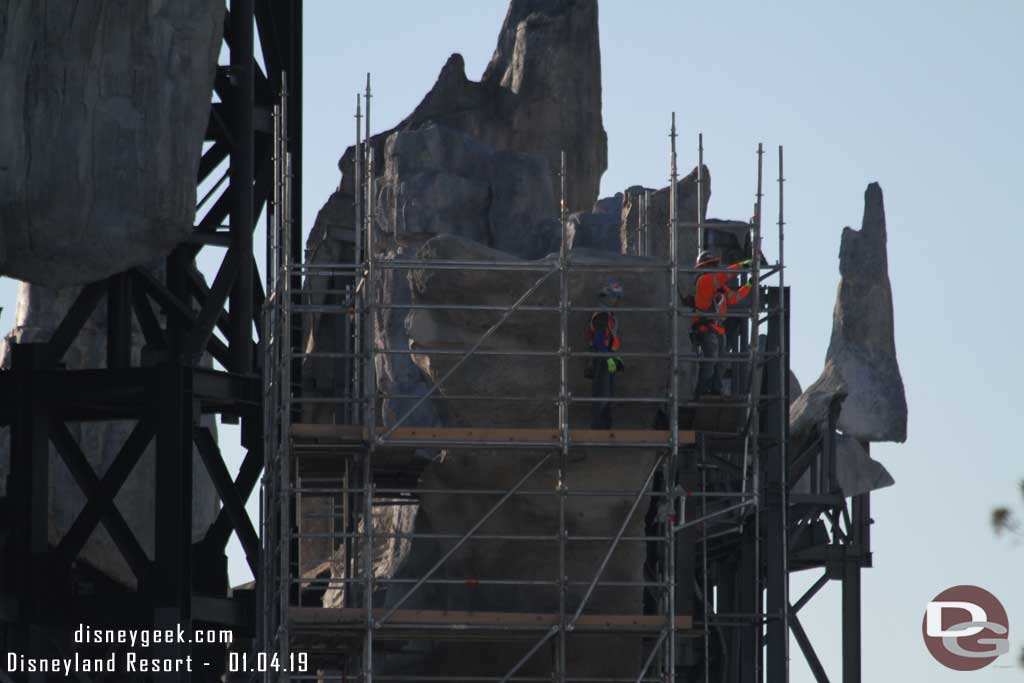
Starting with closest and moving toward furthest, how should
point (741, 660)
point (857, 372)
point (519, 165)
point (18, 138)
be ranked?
point (18, 138), point (741, 660), point (857, 372), point (519, 165)

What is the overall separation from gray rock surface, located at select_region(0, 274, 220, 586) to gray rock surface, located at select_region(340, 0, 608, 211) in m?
31.9

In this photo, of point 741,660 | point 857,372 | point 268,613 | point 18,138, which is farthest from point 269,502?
point 857,372

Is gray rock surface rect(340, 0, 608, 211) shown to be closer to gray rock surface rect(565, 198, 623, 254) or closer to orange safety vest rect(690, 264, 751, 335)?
gray rock surface rect(565, 198, 623, 254)

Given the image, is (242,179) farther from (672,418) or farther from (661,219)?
(661,219)

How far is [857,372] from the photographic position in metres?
34.7

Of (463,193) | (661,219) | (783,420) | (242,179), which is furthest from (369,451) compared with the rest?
(463,193)

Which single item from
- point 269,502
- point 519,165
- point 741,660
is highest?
point 519,165

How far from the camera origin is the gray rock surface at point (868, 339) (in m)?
34.4

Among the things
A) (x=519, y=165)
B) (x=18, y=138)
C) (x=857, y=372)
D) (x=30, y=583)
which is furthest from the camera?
(x=519, y=165)

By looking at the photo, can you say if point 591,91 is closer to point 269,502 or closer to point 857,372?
point 857,372

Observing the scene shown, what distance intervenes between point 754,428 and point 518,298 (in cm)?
270

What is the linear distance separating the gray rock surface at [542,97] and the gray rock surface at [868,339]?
A: 34.1 metres

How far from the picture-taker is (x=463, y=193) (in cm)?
5594

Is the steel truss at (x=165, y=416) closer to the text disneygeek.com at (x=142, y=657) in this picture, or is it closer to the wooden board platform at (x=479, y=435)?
the text disneygeek.com at (x=142, y=657)
